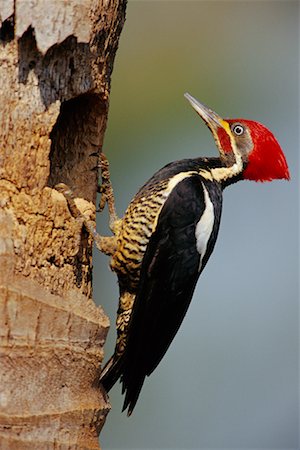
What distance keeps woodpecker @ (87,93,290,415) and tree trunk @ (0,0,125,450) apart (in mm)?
454

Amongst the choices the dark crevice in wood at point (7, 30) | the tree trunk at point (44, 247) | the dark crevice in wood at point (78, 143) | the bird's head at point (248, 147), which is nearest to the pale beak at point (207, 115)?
the bird's head at point (248, 147)

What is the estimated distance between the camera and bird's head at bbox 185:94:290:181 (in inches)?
215

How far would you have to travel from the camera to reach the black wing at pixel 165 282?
4.94 m

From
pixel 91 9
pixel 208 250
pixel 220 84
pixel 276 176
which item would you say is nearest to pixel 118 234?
pixel 208 250

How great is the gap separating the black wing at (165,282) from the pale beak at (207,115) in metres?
0.57

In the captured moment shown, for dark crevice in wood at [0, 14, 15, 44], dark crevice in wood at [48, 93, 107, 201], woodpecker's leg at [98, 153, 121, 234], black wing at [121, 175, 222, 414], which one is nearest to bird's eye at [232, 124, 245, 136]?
black wing at [121, 175, 222, 414]

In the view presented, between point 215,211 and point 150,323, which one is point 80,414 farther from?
point 215,211

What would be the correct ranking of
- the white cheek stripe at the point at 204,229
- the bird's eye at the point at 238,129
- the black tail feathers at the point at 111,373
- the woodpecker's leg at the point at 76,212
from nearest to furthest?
1. the woodpecker's leg at the point at 76,212
2. the black tail feathers at the point at 111,373
3. the white cheek stripe at the point at 204,229
4. the bird's eye at the point at 238,129

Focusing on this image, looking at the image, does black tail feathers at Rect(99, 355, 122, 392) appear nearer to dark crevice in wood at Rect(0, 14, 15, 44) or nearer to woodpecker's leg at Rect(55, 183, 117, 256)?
woodpecker's leg at Rect(55, 183, 117, 256)

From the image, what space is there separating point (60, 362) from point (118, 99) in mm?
3189

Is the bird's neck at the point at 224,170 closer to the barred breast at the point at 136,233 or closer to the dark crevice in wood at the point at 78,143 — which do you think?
the barred breast at the point at 136,233

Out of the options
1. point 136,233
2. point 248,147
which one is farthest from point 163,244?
point 248,147

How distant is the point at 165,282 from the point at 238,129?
111cm

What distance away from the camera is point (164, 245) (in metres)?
5.10
